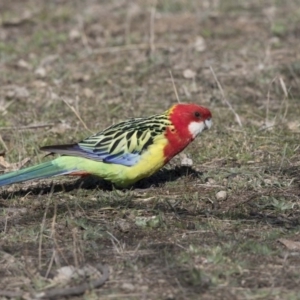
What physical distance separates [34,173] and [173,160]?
1.33 m

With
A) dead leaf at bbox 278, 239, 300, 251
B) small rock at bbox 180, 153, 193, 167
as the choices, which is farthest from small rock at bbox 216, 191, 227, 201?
dead leaf at bbox 278, 239, 300, 251

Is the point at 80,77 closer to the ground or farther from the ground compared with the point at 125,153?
closer to the ground

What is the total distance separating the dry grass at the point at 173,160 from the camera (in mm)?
4617

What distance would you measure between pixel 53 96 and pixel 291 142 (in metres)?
2.48

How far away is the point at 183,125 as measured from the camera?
590 cm

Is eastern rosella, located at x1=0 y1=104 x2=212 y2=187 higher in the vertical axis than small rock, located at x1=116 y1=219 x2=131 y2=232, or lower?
higher

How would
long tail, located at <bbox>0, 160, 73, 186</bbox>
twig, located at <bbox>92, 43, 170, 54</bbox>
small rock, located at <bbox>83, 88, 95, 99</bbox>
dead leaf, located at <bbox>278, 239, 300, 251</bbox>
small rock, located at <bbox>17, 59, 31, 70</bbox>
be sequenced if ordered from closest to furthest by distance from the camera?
dead leaf, located at <bbox>278, 239, 300, 251</bbox>
long tail, located at <bbox>0, 160, 73, 186</bbox>
small rock, located at <bbox>83, 88, 95, 99</bbox>
small rock, located at <bbox>17, 59, 31, 70</bbox>
twig, located at <bbox>92, 43, 170, 54</bbox>

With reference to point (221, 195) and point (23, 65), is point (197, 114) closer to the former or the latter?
point (221, 195)

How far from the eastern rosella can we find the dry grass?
0.18 m

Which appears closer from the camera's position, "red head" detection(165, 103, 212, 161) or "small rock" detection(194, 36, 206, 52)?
"red head" detection(165, 103, 212, 161)

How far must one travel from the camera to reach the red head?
5836mm

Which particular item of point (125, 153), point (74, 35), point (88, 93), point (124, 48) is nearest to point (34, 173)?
point (125, 153)

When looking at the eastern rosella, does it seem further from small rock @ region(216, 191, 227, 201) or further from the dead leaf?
the dead leaf

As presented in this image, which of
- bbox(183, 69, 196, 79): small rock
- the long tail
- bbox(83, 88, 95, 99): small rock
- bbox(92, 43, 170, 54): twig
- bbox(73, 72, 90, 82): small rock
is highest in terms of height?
the long tail
